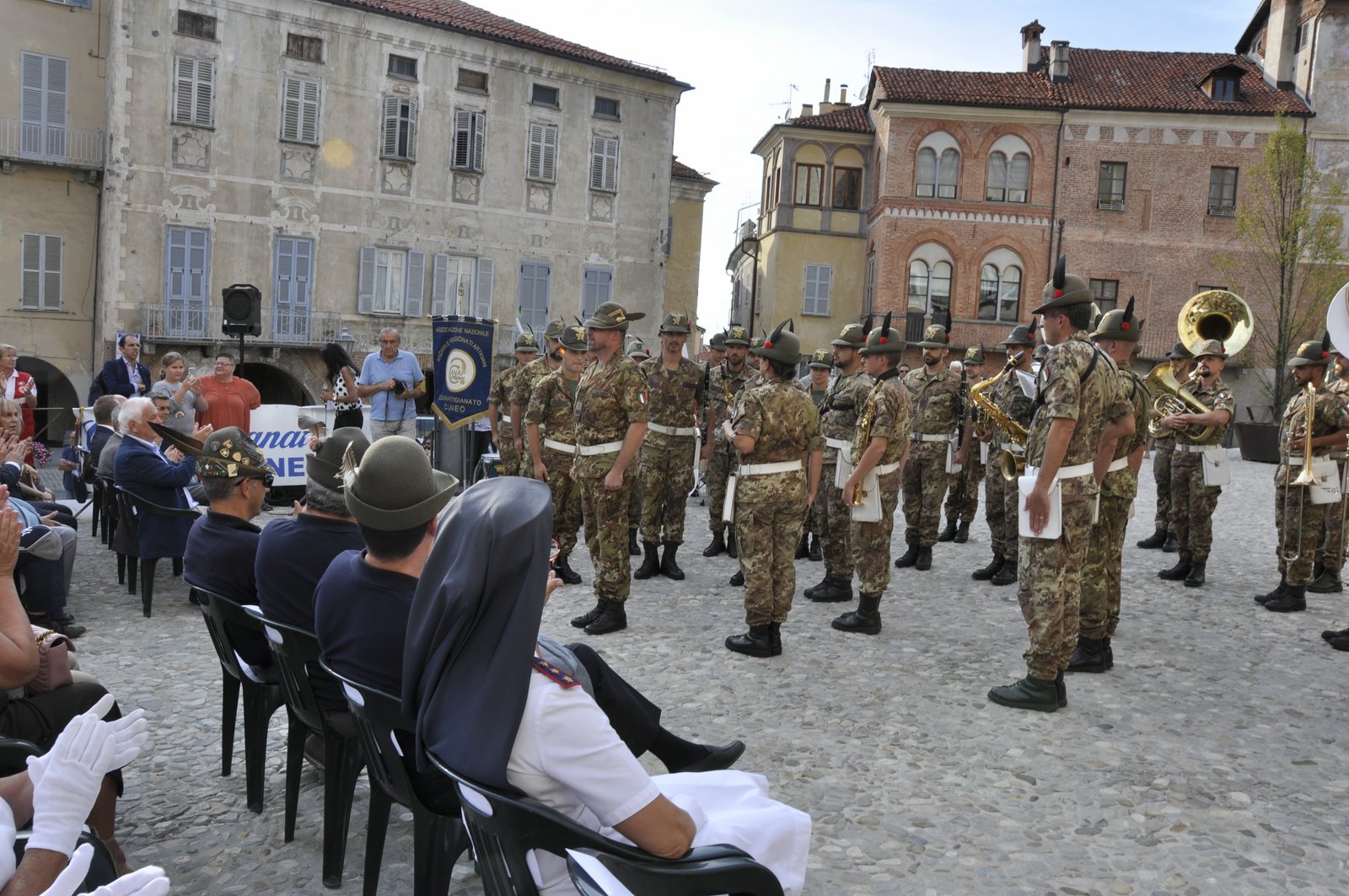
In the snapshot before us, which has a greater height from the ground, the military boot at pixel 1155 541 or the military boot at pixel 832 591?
the military boot at pixel 1155 541

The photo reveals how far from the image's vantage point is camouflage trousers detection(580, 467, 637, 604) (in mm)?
7527

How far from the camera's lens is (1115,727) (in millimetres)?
5762

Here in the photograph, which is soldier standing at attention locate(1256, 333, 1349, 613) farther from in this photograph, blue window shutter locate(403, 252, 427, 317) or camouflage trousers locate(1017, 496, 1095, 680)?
blue window shutter locate(403, 252, 427, 317)

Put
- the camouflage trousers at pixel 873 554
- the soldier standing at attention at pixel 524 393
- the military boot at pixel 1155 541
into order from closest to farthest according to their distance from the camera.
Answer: the camouflage trousers at pixel 873 554 → the soldier standing at attention at pixel 524 393 → the military boot at pixel 1155 541

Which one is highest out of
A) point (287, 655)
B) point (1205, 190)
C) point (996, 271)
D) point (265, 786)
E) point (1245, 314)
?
point (1205, 190)

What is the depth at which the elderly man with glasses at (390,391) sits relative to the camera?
1311cm

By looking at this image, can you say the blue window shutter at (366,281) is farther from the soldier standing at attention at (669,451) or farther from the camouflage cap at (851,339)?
the camouflage cap at (851,339)

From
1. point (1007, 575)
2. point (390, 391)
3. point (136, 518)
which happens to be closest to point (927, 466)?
point (1007, 575)

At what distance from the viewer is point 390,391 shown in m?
13.1

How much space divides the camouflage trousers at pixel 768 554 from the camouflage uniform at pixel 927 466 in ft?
12.1

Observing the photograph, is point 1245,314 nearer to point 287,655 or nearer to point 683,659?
point 683,659

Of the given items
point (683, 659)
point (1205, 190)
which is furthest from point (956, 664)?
point (1205, 190)

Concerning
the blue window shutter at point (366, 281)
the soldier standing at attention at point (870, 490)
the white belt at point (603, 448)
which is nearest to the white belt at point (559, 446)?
the white belt at point (603, 448)

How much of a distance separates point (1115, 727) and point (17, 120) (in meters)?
25.4
